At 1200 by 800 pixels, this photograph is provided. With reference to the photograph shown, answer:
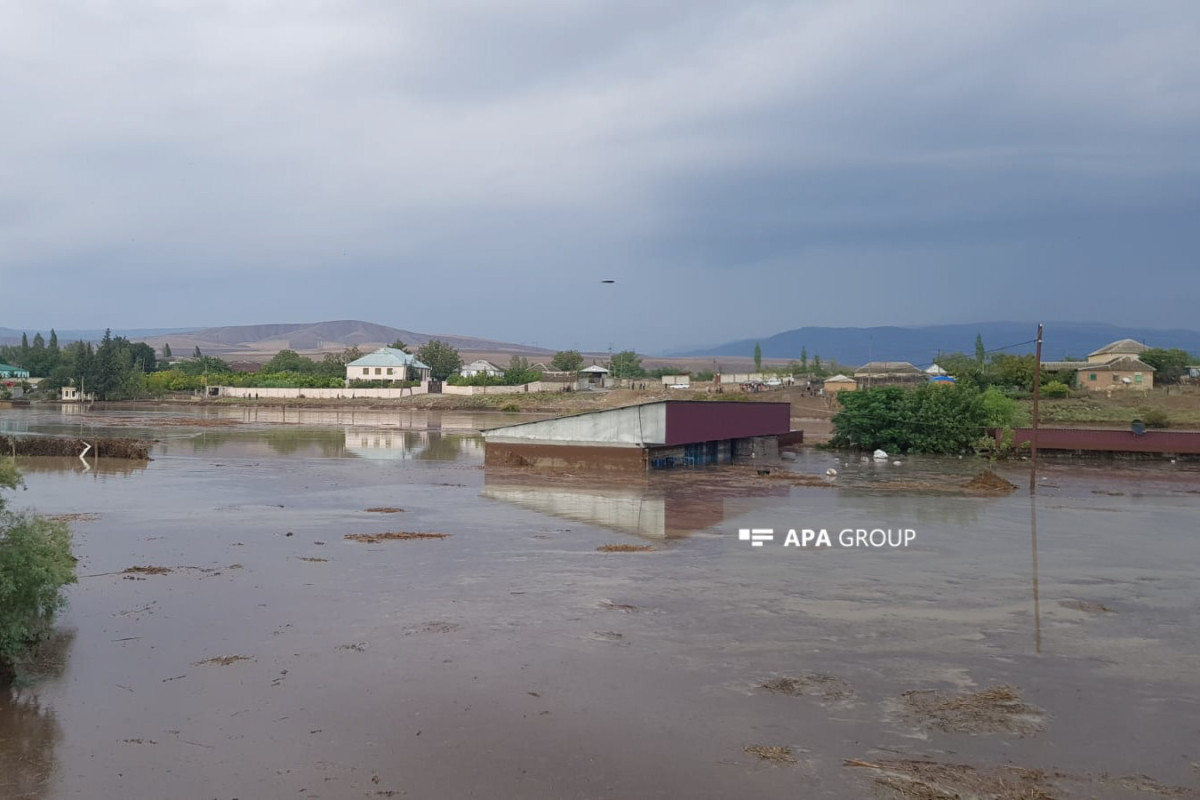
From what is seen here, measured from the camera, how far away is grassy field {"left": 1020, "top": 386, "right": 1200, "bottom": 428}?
51.5 metres

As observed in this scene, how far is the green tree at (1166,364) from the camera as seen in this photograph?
7962 centimetres

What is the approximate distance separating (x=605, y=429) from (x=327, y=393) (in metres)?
78.6

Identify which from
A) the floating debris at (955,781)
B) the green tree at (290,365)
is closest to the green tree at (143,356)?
the green tree at (290,365)

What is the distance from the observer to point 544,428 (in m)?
30.9

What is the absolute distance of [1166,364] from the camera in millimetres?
82562

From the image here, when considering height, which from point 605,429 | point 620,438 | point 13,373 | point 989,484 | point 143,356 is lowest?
point 989,484

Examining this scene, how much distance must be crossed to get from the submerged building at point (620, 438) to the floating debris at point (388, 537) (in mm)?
12032

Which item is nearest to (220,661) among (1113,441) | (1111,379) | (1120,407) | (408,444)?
(408,444)

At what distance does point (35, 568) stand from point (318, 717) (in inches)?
133

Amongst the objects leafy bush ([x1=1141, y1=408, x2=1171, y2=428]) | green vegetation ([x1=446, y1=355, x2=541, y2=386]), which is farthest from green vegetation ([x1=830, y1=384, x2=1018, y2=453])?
green vegetation ([x1=446, y1=355, x2=541, y2=386])

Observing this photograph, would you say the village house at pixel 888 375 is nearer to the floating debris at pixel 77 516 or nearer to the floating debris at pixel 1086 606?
the floating debris at pixel 77 516

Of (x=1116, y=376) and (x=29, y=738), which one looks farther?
(x=1116, y=376)

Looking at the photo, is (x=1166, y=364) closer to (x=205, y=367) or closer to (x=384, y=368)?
(x=384, y=368)

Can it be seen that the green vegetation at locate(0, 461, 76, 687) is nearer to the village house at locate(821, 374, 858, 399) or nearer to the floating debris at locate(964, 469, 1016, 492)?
the floating debris at locate(964, 469, 1016, 492)
